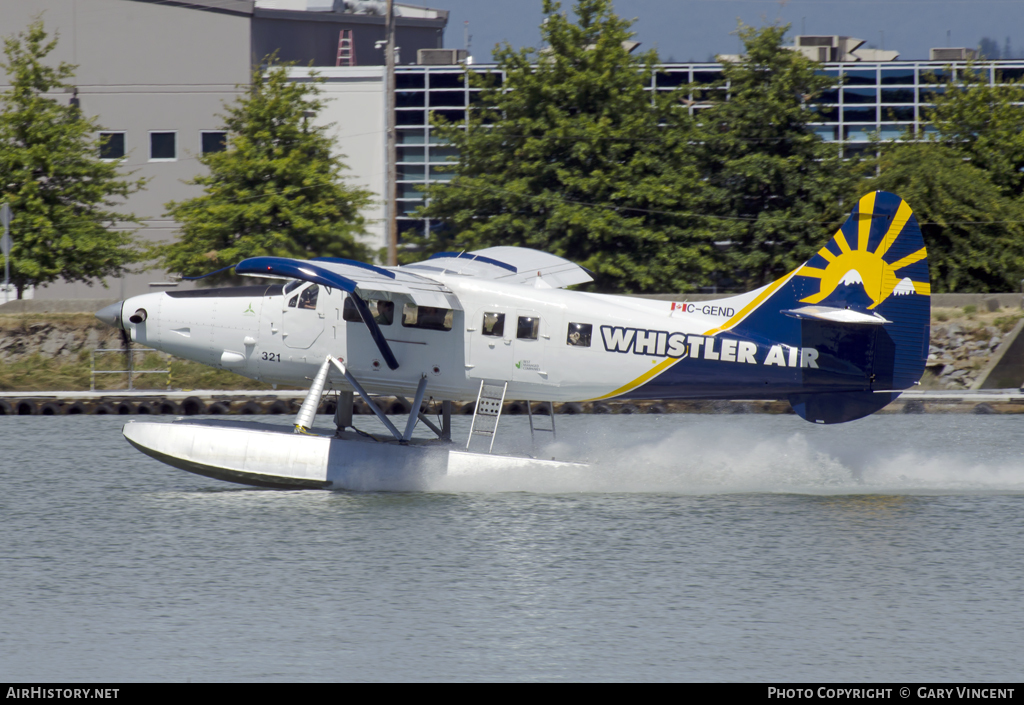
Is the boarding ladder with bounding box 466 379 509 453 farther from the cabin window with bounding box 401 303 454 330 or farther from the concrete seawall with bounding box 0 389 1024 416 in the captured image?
the concrete seawall with bounding box 0 389 1024 416

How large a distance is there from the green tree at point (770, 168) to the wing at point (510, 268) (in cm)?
1793

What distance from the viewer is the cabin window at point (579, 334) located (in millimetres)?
14195

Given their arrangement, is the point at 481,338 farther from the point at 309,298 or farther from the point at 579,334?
the point at 309,298

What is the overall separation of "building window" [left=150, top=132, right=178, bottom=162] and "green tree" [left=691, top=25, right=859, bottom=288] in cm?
2400

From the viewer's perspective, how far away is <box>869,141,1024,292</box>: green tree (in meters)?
31.9

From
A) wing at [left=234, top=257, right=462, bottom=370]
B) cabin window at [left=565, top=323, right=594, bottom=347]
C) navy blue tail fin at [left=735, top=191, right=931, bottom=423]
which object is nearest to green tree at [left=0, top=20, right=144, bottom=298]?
wing at [left=234, top=257, right=462, bottom=370]

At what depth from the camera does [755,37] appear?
34.8 meters

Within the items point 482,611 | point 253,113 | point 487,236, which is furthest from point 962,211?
point 482,611

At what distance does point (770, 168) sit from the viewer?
33.2 m

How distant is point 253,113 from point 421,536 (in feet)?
82.6

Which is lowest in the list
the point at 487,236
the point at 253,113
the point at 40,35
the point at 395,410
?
the point at 395,410

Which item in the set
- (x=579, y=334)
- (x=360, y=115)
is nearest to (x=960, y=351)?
(x=579, y=334)
